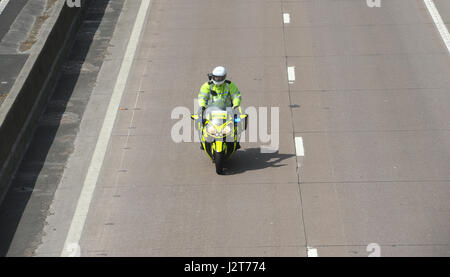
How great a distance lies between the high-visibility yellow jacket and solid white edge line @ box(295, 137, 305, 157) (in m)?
1.64

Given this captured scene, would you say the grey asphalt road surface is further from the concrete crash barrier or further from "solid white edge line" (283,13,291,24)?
the concrete crash barrier

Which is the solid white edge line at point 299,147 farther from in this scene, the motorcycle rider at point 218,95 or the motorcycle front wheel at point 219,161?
the motorcycle front wheel at point 219,161

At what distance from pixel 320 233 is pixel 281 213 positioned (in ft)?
3.01

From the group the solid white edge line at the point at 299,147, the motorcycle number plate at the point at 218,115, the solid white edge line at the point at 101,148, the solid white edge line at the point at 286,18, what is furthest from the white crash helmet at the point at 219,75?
the solid white edge line at the point at 286,18

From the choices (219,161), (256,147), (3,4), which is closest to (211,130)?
(219,161)

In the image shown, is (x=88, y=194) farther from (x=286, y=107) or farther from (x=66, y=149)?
(x=286, y=107)

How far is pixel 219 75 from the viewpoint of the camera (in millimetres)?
15531

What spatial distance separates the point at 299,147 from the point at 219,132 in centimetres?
213

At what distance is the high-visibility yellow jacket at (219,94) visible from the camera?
15820mm

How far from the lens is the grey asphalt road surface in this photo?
45.0 ft

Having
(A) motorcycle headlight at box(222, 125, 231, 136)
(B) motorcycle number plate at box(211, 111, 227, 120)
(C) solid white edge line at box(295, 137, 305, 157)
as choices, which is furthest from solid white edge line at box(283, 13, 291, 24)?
(A) motorcycle headlight at box(222, 125, 231, 136)

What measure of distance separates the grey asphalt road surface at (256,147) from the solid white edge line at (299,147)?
0.04m

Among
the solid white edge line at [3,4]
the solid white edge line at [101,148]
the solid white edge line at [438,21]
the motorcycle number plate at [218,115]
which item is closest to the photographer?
the solid white edge line at [101,148]

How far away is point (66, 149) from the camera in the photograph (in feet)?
54.9
